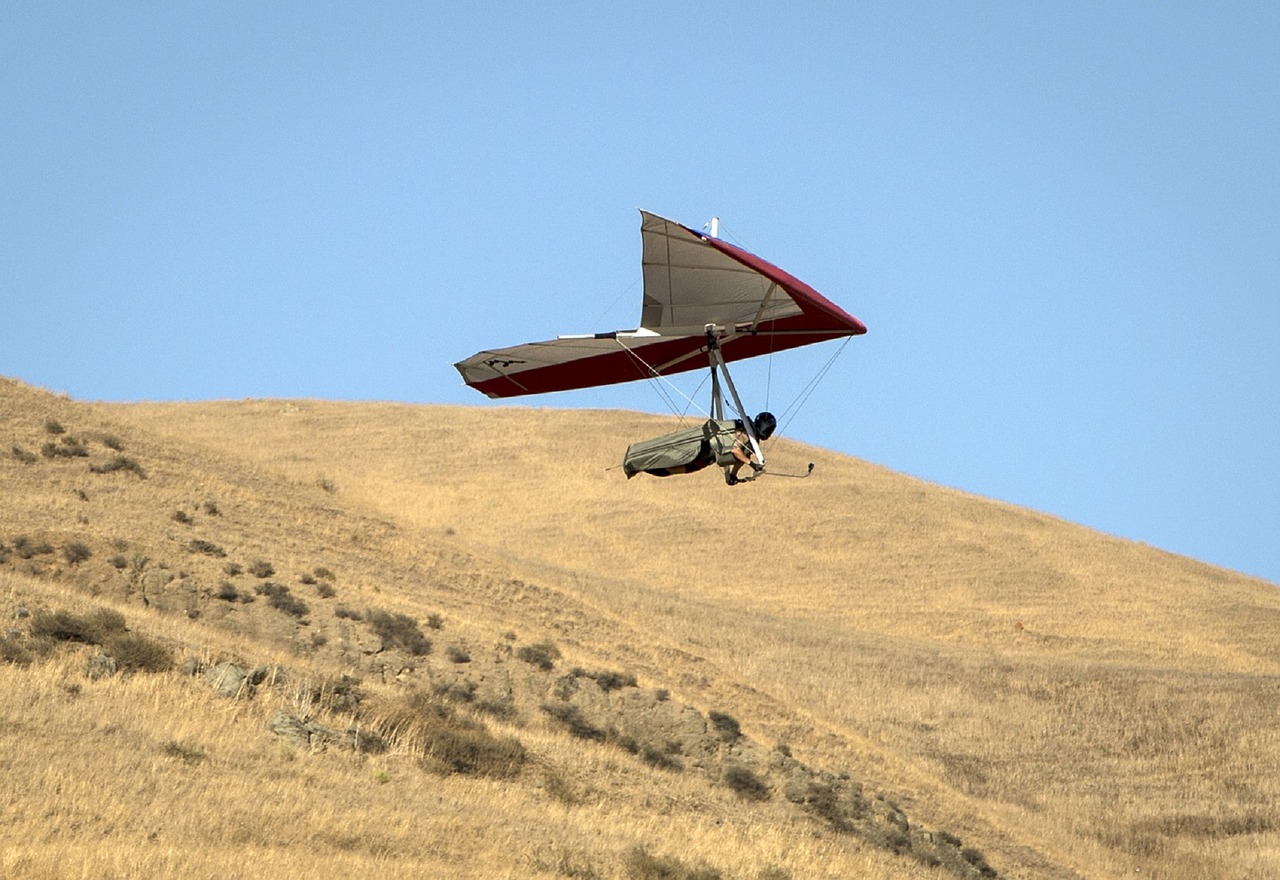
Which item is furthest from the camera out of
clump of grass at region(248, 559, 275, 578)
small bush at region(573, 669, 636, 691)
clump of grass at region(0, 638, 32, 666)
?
clump of grass at region(248, 559, 275, 578)

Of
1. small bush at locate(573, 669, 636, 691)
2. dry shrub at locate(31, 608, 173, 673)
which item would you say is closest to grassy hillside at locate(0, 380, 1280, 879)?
small bush at locate(573, 669, 636, 691)

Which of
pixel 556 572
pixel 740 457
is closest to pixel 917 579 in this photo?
pixel 556 572

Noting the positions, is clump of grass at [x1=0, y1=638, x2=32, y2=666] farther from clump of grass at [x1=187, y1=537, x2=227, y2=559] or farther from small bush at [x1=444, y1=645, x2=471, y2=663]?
clump of grass at [x1=187, y1=537, x2=227, y2=559]

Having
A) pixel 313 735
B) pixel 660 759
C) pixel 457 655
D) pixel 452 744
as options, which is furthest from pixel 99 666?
pixel 660 759

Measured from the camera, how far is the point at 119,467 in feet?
141

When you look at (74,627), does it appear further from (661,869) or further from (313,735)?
(661,869)

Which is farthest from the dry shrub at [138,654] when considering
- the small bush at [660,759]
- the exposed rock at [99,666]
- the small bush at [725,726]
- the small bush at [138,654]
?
the small bush at [725,726]

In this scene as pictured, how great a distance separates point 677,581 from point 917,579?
8972 millimetres

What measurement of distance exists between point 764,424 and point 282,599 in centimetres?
1546

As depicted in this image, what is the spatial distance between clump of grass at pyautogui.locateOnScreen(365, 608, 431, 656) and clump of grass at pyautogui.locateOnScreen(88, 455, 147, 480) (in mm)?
11806

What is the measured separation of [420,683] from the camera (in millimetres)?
31500

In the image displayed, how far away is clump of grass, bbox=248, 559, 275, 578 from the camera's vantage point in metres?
35.5

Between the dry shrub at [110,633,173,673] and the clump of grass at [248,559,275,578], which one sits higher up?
the clump of grass at [248,559,275,578]

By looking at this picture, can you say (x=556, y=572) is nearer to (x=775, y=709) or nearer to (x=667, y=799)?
(x=775, y=709)
